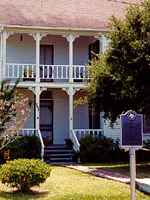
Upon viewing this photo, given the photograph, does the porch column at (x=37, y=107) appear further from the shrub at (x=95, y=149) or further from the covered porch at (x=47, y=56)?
the shrub at (x=95, y=149)

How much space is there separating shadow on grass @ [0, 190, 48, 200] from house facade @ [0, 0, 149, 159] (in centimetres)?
1249

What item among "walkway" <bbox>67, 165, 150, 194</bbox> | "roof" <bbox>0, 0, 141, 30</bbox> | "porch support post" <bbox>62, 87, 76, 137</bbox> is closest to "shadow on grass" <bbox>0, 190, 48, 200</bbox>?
"walkway" <bbox>67, 165, 150, 194</bbox>

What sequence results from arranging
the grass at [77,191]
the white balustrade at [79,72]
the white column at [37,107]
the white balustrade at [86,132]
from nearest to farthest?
the grass at [77,191] → the white column at [37,107] → the white balustrade at [86,132] → the white balustrade at [79,72]

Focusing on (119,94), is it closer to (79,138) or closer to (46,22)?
(79,138)

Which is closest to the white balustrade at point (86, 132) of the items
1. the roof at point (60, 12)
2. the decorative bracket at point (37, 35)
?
the decorative bracket at point (37, 35)

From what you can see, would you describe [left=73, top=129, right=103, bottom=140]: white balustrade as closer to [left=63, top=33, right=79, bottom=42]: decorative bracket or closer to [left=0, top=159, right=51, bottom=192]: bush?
[left=63, top=33, right=79, bottom=42]: decorative bracket

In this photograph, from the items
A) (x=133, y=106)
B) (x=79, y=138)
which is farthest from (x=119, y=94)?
(x=79, y=138)

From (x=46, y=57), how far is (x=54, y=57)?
1.59ft

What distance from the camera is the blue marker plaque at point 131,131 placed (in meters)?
10.5

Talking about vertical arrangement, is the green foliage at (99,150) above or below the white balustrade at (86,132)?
below

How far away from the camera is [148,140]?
28.8 meters

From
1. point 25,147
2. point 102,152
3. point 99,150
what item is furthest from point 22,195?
point 102,152

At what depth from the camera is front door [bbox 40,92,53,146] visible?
30844 millimetres

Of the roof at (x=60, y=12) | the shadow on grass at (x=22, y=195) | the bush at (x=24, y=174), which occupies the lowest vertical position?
the shadow on grass at (x=22, y=195)
